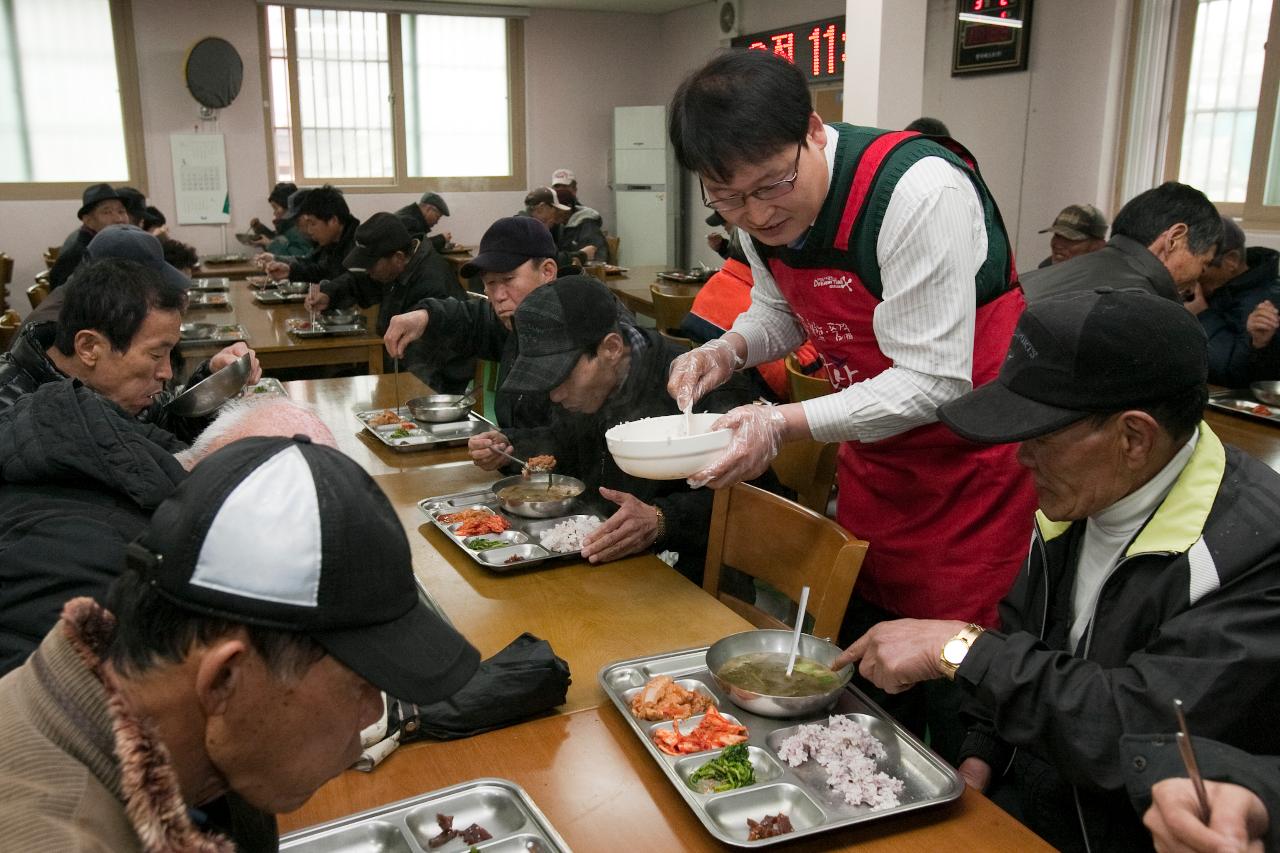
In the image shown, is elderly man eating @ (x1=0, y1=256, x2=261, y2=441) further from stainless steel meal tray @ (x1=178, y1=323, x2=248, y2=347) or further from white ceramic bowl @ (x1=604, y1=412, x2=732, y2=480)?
stainless steel meal tray @ (x1=178, y1=323, x2=248, y2=347)

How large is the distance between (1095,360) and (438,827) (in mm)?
1082

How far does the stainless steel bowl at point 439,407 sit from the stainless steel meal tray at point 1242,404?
2484mm

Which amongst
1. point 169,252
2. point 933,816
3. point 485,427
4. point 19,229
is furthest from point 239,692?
point 19,229

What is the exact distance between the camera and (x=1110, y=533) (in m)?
1.51

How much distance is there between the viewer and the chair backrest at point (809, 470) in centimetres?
258

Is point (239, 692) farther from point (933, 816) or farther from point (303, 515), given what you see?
point (933, 816)

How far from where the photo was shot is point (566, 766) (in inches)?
58.4

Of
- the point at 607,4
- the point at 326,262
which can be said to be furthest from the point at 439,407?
the point at 607,4

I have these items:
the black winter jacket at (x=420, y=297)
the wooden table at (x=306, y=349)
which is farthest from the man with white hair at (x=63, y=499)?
the wooden table at (x=306, y=349)

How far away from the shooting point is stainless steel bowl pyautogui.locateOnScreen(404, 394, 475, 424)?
340cm

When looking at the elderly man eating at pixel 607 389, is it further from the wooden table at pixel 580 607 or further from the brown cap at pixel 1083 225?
the brown cap at pixel 1083 225

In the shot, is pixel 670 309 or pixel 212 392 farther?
pixel 670 309

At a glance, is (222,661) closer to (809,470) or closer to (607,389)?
(607,389)

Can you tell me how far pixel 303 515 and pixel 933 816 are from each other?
0.96 meters
